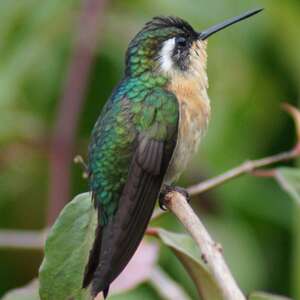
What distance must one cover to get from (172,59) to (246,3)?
1484 millimetres

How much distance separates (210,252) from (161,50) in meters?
1.15

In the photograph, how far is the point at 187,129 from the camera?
126 inches

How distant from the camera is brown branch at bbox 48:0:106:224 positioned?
439 cm

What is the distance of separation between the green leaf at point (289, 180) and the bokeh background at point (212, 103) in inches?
57.9

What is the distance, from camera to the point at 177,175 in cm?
329

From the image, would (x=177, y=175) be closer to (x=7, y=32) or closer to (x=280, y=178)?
(x=280, y=178)

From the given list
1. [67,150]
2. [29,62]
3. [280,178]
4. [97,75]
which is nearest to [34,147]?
[67,150]

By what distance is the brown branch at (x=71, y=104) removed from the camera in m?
4.39

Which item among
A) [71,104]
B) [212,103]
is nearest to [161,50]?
[71,104]

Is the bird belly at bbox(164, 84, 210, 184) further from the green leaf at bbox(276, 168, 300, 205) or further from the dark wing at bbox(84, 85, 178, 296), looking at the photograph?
the green leaf at bbox(276, 168, 300, 205)

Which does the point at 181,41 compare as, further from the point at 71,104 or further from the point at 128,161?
the point at 71,104

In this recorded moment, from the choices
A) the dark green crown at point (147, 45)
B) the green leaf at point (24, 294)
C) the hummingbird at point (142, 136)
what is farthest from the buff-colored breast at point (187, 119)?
the green leaf at point (24, 294)

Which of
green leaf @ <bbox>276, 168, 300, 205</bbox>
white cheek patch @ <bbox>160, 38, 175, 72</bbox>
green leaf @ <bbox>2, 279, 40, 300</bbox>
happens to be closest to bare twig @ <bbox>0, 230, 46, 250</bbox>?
green leaf @ <bbox>2, 279, 40, 300</bbox>

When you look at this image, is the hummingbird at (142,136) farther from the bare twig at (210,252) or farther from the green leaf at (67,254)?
the bare twig at (210,252)
